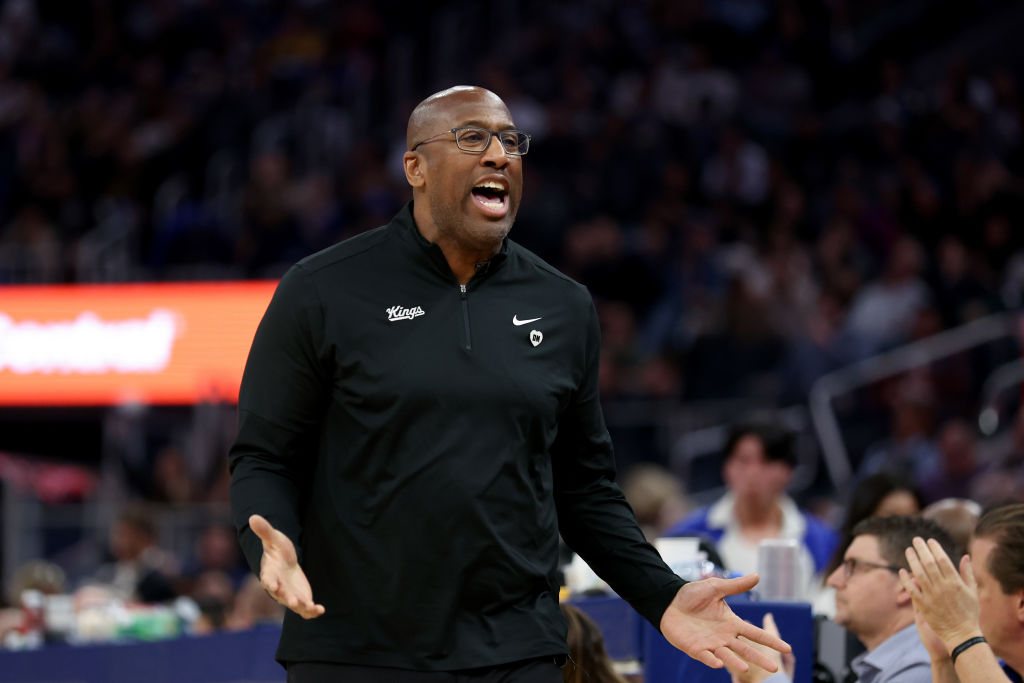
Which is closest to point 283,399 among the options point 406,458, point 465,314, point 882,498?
point 406,458

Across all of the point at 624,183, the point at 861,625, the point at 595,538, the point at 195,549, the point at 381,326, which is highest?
the point at 624,183

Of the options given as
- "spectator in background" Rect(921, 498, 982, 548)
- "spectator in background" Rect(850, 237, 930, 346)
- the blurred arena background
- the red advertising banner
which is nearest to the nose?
"spectator in background" Rect(921, 498, 982, 548)

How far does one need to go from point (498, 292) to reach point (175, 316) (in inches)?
371

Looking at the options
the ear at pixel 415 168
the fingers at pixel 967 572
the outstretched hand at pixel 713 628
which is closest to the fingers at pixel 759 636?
the outstretched hand at pixel 713 628

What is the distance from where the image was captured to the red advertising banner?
39.5 feet

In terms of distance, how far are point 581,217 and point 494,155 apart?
9.97 meters

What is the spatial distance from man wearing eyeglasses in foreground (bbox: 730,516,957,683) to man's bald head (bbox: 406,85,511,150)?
6.67 feet

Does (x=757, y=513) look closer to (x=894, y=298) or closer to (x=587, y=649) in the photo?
(x=587, y=649)

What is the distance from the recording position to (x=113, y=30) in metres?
16.9

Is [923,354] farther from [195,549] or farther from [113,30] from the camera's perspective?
[113,30]

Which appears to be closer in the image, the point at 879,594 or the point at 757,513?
the point at 879,594

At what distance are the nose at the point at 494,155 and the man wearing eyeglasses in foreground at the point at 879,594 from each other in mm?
1989

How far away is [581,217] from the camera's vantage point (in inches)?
513

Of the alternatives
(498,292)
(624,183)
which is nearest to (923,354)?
(624,183)
